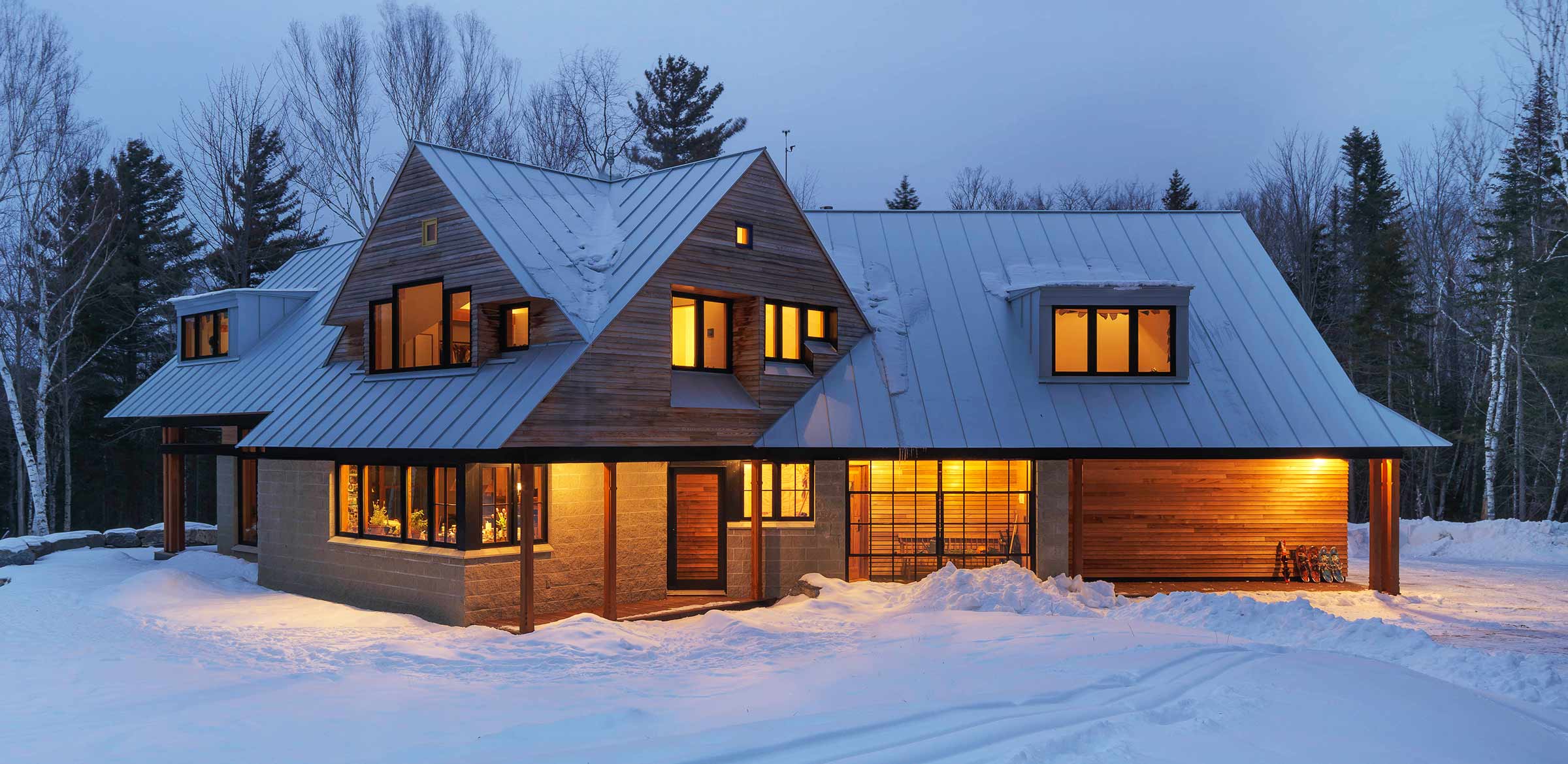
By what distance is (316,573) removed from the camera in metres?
15.1

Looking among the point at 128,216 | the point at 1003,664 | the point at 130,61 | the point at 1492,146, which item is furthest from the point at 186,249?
the point at 130,61

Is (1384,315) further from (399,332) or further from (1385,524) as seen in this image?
Result: (399,332)

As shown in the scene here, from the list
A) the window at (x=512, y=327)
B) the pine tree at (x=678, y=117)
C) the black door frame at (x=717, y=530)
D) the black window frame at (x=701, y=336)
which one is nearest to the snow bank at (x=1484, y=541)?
the black door frame at (x=717, y=530)

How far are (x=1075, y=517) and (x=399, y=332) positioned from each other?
10.8 meters

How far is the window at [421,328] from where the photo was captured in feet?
47.8

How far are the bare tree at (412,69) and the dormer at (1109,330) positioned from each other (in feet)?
66.0

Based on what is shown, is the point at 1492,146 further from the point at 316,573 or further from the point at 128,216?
the point at 128,216

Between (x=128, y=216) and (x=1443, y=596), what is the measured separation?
37087 millimetres

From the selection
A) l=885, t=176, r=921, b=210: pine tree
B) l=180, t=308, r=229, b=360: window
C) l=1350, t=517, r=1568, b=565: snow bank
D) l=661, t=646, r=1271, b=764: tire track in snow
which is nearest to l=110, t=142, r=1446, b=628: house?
l=180, t=308, r=229, b=360: window

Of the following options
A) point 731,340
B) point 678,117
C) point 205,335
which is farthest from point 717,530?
point 678,117

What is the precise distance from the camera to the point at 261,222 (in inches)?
1316

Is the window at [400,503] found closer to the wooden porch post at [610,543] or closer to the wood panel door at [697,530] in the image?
the wooden porch post at [610,543]

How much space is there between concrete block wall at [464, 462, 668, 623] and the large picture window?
319 millimetres

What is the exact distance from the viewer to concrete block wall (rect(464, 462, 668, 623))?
43.9ft
